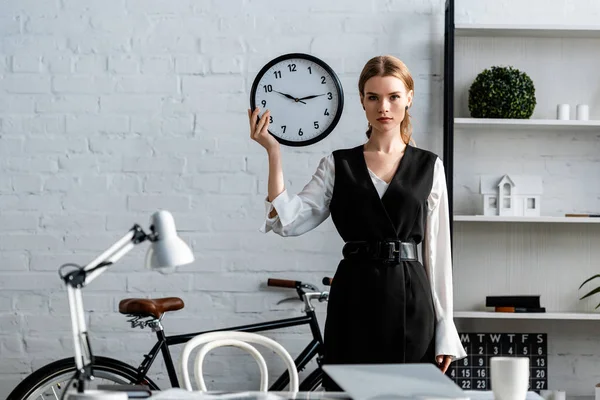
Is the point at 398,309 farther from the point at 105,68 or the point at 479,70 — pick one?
the point at 105,68

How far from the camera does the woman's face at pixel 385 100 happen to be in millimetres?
2305

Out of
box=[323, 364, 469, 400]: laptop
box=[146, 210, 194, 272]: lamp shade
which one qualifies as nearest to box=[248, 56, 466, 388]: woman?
box=[323, 364, 469, 400]: laptop

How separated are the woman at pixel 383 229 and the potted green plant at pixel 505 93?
111 centimetres

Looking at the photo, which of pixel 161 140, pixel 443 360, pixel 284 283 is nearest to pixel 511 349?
pixel 284 283

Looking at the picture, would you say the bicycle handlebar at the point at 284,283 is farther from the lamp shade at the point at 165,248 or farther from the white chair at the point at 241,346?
the lamp shade at the point at 165,248

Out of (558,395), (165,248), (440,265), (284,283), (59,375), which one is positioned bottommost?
(558,395)

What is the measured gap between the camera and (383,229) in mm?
2254

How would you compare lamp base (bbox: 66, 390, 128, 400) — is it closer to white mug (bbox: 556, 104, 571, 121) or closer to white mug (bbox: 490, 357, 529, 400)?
white mug (bbox: 490, 357, 529, 400)

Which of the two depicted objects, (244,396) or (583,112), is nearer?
(244,396)

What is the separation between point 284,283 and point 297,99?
79 cm

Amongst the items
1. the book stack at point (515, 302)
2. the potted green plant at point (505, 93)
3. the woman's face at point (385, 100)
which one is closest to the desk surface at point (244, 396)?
the woman's face at point (385, 100)

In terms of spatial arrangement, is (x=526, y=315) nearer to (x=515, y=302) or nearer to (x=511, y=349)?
(x=515, y=302)

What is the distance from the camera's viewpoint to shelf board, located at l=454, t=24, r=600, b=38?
3387mm

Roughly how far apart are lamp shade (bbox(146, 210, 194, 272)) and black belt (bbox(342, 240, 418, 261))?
0.95 metres
